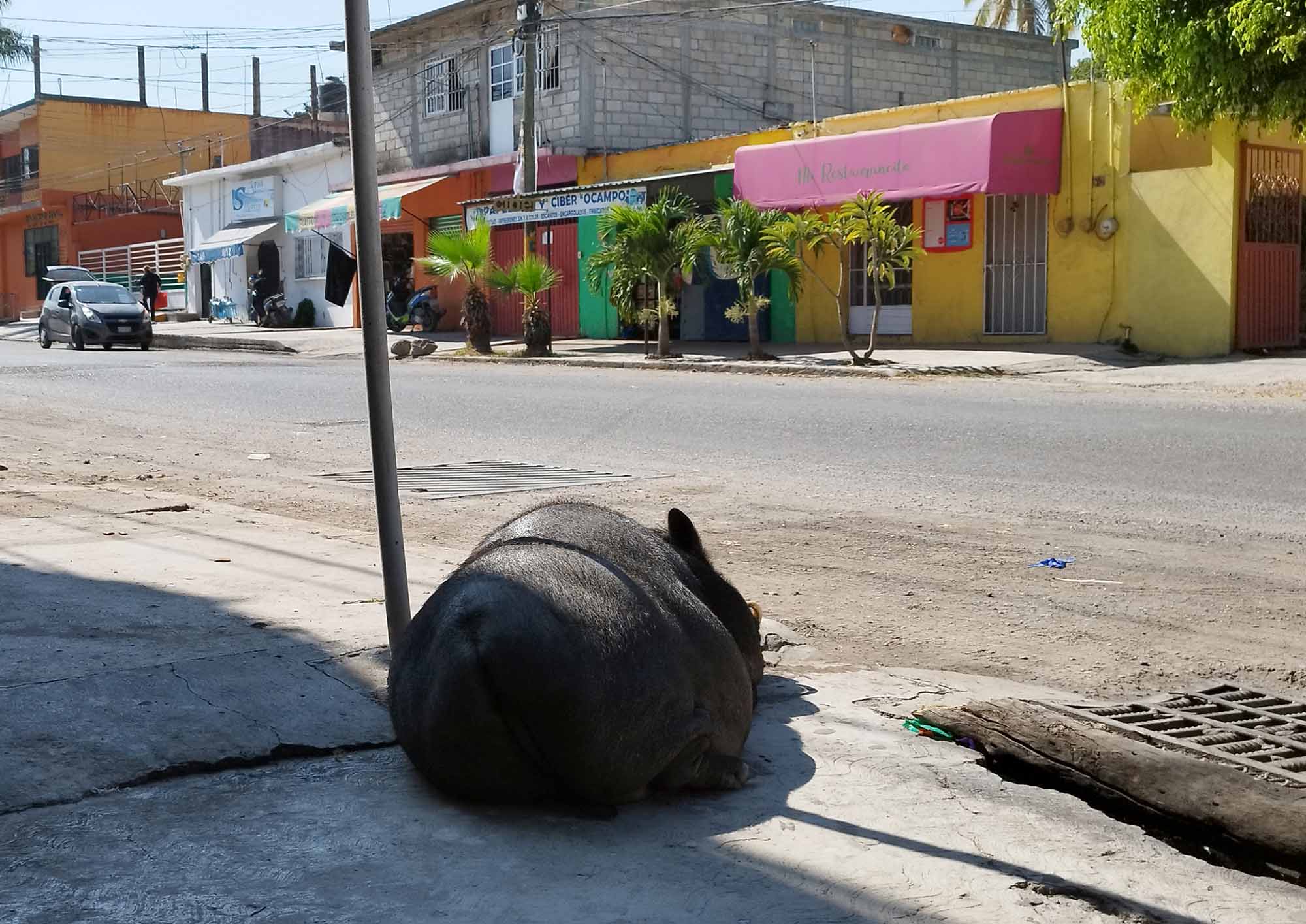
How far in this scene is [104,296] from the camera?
30.3 meters

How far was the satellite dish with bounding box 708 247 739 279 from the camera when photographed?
2225cm

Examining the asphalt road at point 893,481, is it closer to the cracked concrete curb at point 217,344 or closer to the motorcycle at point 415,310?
the cracked concrete curb at point 217,344

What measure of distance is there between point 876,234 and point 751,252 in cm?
243

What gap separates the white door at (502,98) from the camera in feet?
104

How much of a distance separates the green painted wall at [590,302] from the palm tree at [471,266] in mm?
3191

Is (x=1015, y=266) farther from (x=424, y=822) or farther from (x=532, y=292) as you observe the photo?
(x=424, y=822)

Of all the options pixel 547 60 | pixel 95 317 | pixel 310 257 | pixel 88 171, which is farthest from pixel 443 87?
Result: pixel 88 171

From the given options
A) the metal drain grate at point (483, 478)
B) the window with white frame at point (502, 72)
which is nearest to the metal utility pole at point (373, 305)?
the metal drain grate at point (483, 478)

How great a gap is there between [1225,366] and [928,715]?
15339 millimetres

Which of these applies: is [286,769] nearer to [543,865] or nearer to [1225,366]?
[543,865]

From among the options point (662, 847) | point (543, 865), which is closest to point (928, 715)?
point (662, 847)

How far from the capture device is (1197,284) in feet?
63.9

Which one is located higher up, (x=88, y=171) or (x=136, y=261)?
(x=88, y=171)

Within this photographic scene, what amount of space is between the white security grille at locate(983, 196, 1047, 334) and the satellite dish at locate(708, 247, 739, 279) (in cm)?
394
